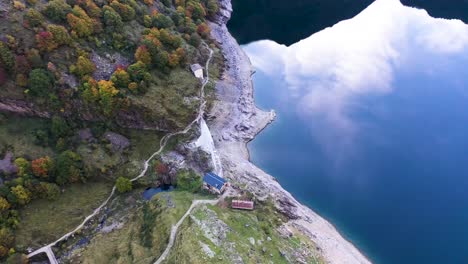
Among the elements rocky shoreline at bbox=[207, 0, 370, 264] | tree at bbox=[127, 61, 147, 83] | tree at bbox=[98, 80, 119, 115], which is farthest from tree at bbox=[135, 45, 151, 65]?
rocky shoreline at bbox=[207, 0, 370, 264]

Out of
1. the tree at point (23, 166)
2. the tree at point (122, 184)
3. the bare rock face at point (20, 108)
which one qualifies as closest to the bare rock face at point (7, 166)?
the tree at point (23, 166)

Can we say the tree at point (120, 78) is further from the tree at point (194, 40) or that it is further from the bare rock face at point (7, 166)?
the tree at point (194, 40)

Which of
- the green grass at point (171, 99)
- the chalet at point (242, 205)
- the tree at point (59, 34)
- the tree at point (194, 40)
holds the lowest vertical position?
the chalet at point (242, 205)

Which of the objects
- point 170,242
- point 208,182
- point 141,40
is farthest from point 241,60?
point 170,242

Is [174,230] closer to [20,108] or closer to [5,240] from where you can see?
[5,240]

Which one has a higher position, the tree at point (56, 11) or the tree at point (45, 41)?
the tree at point (56, 11)

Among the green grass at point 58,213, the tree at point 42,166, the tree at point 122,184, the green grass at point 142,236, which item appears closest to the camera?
the green grass at point 142,236
